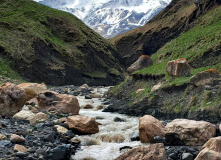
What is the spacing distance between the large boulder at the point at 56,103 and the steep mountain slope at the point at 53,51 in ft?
61.0

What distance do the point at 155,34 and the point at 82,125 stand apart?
72.4 metres

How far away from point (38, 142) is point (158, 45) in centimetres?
7332

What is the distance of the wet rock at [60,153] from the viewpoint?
1071 centimetres

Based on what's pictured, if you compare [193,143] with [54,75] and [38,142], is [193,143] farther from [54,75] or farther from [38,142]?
[54,75]

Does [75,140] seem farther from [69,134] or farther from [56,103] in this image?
[56,103]

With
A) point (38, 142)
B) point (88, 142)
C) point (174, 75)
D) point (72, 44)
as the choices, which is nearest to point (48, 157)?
point (38, 142)

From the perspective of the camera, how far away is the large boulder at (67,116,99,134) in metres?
14.8

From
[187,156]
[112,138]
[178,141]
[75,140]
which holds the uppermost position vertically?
[187,156]

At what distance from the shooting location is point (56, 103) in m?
19.4

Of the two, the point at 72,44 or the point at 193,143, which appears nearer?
the point at 193,143

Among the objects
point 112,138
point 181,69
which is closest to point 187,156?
point 112,138

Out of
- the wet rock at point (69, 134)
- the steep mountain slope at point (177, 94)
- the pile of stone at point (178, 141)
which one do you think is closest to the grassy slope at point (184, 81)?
the steep mountain slope at point (177, 94)

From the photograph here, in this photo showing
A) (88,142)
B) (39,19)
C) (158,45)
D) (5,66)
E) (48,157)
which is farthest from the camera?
(158,45)

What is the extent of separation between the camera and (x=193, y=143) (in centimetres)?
1188
